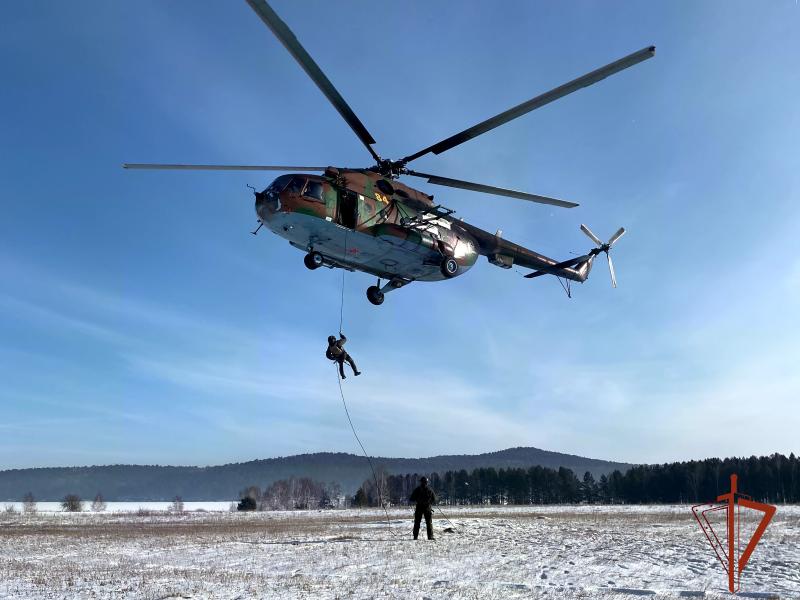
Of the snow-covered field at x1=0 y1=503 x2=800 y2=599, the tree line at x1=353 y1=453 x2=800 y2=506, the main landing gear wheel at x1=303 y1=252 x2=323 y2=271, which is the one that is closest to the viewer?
the snow-covered field at x1=0 y1=503 x2=800 y2=599

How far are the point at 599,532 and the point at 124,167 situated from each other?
18811 millimetres

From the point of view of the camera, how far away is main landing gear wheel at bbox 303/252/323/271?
19.9 metres

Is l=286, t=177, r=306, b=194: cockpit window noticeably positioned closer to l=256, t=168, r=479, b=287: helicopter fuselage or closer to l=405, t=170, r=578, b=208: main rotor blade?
l=256, t=168, r=479, b=287: helicopter fuselage

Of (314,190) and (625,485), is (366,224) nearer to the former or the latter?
(314,190)

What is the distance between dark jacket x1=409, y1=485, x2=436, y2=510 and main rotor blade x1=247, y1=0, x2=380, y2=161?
11.0 meters

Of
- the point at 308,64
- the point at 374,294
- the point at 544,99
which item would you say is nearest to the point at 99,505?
the point at 374,294

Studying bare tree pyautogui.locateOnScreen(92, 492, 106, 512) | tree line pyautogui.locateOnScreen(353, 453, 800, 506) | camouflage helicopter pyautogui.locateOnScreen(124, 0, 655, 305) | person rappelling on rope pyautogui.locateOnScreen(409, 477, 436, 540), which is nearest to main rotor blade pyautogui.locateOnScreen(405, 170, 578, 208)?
camouflage helicopter pyautogui.locateOnScreen(124, 0, 655, 305)

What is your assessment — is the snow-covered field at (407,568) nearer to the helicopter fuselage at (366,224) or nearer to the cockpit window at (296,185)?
the helicopter fuselage at (366,224)

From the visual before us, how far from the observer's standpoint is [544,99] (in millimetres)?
16375

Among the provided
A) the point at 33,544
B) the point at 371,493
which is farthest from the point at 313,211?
the point at 371,493

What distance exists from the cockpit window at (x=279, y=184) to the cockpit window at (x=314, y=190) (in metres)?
0.67

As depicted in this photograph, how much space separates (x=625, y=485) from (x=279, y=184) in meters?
120

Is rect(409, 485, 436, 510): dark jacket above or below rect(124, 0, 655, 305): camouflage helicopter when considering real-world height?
below

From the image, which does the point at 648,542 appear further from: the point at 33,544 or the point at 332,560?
the point at 33,544
